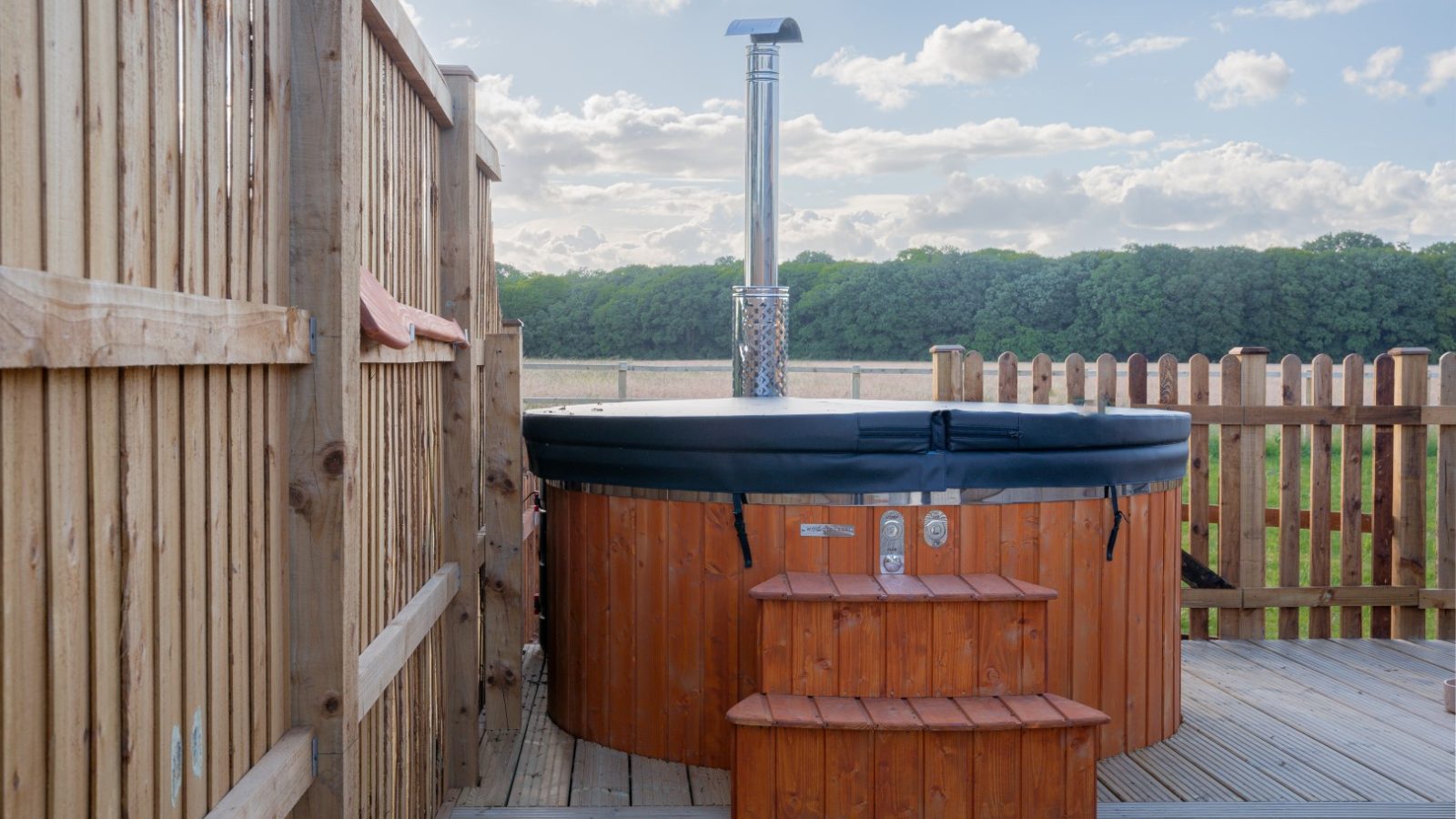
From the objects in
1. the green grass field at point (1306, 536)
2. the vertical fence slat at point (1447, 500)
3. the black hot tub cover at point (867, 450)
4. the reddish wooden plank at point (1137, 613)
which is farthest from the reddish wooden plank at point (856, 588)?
the vertical fence slat at point (1447, 500)

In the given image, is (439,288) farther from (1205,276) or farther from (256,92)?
(1205,276)

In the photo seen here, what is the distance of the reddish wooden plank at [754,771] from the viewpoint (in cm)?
293

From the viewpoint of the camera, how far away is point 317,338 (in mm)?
→ 1989

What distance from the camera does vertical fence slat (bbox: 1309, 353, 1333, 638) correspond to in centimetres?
550

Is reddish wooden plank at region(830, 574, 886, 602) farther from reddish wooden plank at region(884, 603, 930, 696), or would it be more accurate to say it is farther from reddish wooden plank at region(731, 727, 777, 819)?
reddish wooden plank at region(731, 727, 777, 819)

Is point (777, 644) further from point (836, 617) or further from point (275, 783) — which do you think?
point (275, 783)

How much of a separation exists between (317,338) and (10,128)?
0.96m

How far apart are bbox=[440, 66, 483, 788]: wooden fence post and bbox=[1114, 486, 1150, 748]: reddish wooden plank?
6.87ft

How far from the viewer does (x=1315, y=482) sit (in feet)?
18.4

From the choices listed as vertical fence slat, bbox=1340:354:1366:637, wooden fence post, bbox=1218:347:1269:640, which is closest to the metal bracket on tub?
wooden fence post, bbox=1218:347:1269:640

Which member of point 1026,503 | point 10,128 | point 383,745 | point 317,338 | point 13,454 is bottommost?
point 383,745

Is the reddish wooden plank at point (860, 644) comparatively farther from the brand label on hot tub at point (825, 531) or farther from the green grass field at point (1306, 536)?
the green grass field at point (1306, 536)

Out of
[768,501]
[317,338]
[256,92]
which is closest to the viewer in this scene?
[256,92]

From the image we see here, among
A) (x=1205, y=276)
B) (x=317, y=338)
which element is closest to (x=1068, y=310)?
A: (x=1205, y=276)
